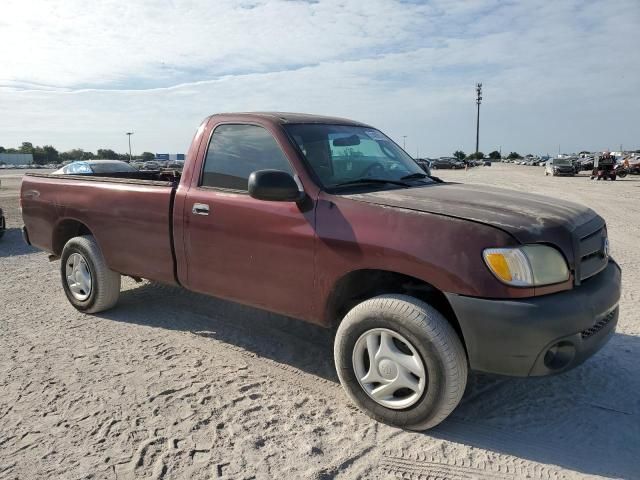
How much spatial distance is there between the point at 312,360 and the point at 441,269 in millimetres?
1670

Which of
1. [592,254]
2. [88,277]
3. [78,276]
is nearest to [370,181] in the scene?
[592,254]

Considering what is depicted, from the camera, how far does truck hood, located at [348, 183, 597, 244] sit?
9.43ft

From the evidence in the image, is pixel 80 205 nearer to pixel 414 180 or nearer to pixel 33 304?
pixel 33 304

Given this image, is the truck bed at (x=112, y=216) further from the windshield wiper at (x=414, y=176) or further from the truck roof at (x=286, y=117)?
the windshield wiper at (x=414, y=176)

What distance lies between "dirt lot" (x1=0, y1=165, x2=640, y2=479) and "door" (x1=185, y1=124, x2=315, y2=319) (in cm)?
61

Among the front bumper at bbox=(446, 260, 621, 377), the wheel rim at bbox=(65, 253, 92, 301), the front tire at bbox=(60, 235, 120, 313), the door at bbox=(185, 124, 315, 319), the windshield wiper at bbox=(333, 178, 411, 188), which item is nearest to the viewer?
the front bumper at bbox=(446, 260, 621, 377)

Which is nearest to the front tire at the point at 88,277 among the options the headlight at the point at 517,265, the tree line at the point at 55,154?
the headlight at the point at 517,265

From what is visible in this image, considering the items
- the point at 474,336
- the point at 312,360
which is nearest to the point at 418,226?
the point at 474,336

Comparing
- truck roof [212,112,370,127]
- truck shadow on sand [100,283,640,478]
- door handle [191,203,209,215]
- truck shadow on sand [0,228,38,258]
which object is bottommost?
truck shadow on sand [100,283,640,478]

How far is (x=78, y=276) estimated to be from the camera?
17.3 feet

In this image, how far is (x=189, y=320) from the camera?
16.7 ft

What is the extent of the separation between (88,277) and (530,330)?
418 centimetres

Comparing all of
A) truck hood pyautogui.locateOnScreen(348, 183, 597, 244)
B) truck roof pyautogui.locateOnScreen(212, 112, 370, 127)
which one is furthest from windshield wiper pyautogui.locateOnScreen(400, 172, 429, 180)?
truck roof pyautogui.locateOnScreen(212, 112, 370, 127)

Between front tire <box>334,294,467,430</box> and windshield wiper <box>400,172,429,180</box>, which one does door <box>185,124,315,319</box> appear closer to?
front tire <box>334,294,467,430</box>
